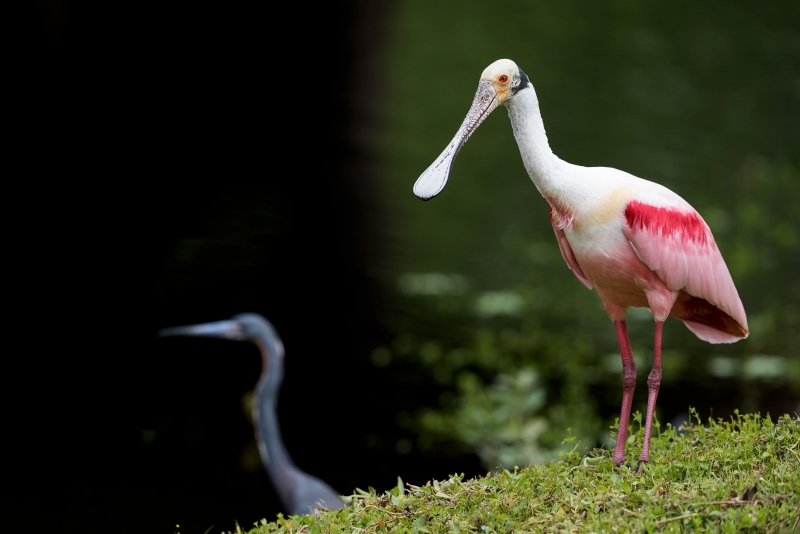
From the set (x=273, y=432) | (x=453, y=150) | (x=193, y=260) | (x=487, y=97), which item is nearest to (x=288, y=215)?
(x=193, y=260)

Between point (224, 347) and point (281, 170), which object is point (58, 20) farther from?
point (224, 347)

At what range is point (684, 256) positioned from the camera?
4.80 meters

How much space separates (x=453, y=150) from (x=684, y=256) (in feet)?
3.28

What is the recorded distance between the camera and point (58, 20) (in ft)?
56.2

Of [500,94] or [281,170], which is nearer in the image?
[500,94]

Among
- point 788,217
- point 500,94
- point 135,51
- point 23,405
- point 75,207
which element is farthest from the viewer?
point 135,51

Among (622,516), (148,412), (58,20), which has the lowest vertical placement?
(148,412)

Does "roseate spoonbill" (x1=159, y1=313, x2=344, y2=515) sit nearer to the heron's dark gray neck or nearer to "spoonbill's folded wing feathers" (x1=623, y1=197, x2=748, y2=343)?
the heron's dark gray neck

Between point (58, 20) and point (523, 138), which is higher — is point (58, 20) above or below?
above

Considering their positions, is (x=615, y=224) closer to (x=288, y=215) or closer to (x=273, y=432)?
(x=273, y=432)

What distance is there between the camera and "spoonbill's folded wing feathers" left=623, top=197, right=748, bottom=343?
15.3 feet

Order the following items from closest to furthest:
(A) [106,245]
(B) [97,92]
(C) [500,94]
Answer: (C) [500,94], (A) [106,245], (B) [97,92]

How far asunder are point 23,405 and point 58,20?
10014 millimetres

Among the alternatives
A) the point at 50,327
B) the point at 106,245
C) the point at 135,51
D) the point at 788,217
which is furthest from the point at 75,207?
the point at 788,217
